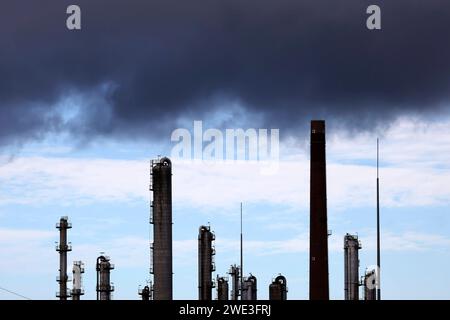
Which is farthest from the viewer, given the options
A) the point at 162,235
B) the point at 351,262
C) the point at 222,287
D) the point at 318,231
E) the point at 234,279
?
the point at 234,279

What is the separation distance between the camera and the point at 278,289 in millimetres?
69562

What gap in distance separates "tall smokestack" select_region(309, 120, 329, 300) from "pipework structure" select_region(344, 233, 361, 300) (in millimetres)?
15606

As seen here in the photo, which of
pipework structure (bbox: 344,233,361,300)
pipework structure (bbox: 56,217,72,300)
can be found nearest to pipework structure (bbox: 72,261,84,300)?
pipework structure (bbox: 56,217,72,300)

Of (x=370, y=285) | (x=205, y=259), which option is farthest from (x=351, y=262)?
(x=205, y=259)

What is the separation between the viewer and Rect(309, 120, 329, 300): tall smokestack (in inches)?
2101

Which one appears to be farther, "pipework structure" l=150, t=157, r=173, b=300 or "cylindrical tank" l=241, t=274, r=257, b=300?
"cylindrical tank" l=241, t=274, r=257, b=300

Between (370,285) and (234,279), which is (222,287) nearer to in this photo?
(234,279)

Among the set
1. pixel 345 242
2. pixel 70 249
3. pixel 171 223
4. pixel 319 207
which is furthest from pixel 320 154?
pixel 70 249

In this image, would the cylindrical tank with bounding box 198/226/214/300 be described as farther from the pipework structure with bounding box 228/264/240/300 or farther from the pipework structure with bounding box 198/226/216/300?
the pipework structure with bounding box 228/264/240/300

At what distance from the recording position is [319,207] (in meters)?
53.8

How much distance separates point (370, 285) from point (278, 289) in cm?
627
